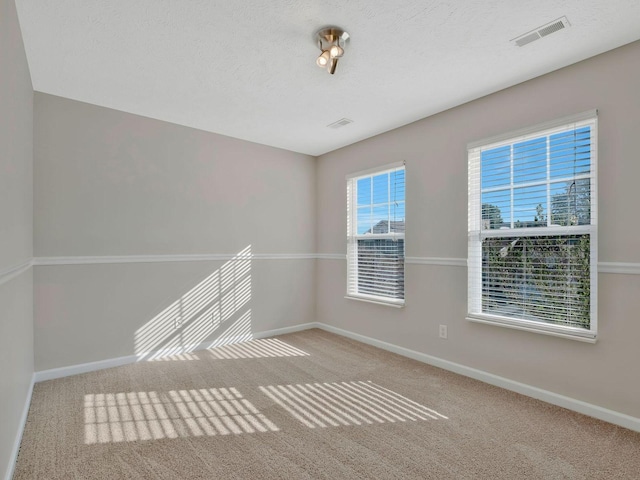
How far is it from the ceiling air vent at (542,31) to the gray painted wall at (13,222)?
9.34ft

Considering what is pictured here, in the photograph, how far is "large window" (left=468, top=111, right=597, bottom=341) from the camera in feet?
8.03

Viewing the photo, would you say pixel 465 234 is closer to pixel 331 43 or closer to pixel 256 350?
pixel 331 43

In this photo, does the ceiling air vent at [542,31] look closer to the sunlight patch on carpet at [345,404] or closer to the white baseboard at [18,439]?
the sunlight patch on carpet at [345,404]

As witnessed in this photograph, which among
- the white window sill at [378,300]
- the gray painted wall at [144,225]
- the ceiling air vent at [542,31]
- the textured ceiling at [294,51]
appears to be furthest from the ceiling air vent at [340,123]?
the white window sill at [378,300]

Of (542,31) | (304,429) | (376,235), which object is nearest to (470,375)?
(304,429)

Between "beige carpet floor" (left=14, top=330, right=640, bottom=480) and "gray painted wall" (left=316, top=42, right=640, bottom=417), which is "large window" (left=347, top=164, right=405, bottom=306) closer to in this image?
"gray painted wall" (left=316, top=42, right=640, bottom=417)

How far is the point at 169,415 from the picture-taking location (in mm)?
2393

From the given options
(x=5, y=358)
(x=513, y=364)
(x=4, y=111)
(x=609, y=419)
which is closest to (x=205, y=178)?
(x=4, y=111)

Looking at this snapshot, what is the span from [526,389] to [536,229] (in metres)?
1.27

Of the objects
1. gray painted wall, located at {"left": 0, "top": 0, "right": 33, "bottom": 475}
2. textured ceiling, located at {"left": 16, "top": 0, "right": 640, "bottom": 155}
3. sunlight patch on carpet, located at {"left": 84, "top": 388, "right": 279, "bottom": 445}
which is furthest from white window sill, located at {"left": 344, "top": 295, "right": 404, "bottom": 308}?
gray painted wall, located at {"left": 0, "top": 0, "right": 33, "bottom": 475}

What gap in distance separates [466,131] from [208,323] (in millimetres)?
3373

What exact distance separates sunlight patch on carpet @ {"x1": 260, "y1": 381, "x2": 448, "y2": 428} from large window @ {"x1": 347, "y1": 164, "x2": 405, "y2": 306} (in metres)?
1.20

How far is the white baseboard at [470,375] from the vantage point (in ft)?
7.52

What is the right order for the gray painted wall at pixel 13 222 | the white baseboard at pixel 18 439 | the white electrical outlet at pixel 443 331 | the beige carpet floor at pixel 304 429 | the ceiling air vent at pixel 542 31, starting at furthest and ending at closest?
the white electrical outlet at pixel 443 331 → the ceiling air vent at pixel 542 31 → the beige carpet floor at pixel 304 429 → the white baseboard at pixel 18 439 → the gray painted wall at pixel 13 222
